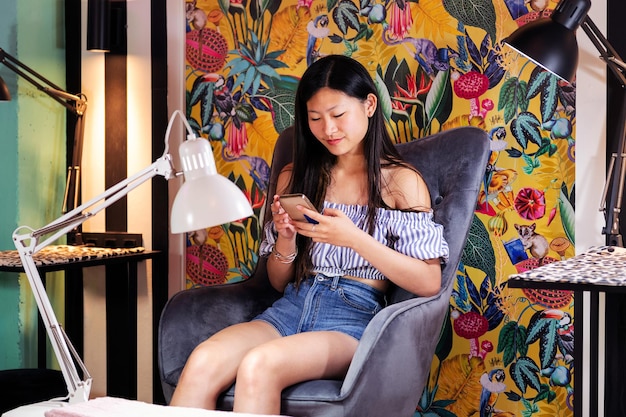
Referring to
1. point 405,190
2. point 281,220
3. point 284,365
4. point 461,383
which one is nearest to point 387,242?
point 405,190

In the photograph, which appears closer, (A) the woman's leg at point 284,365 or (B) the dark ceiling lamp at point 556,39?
(A) the woman's leg at point 284,365

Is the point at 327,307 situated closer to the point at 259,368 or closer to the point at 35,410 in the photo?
the point at 259,368

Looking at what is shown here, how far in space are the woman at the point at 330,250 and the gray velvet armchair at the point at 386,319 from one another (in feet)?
0.22

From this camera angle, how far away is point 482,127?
2.39 metres

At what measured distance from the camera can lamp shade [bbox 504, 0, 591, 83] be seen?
1.90 m

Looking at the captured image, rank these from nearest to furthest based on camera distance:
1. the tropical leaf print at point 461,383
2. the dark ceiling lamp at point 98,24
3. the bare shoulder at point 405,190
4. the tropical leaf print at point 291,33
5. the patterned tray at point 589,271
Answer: the patterned tray at point 589,271 → the bare shoulder at point 405,190 → the tropical leaf print at point 461,383 → the tropical leaf print at point 291,33 → the dark ceiling lamp at point 98,24

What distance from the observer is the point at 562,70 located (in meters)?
1.92

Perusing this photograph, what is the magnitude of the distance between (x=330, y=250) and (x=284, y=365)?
0.46m

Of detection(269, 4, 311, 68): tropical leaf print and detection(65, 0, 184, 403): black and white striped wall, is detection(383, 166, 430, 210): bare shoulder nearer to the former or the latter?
detection(269, 4, 311, 68): tropical leaf print

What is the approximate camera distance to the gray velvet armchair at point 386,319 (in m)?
1.63

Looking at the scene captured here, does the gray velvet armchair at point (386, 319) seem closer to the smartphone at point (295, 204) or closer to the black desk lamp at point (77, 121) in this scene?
the smartphone at point (295, 204)

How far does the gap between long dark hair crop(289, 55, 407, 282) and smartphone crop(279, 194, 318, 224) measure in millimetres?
225

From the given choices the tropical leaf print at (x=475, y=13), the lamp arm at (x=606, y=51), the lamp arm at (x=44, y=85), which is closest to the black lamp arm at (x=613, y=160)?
the lamp arm at (x=606, y=51)

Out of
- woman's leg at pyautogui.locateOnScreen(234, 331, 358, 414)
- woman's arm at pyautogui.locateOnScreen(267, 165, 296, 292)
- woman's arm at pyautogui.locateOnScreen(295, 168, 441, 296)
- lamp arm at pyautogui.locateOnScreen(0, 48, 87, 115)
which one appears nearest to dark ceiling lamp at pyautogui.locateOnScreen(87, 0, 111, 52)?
lamp arm at pyautogui.locateOnScreen(0, 48, 87, 115)
